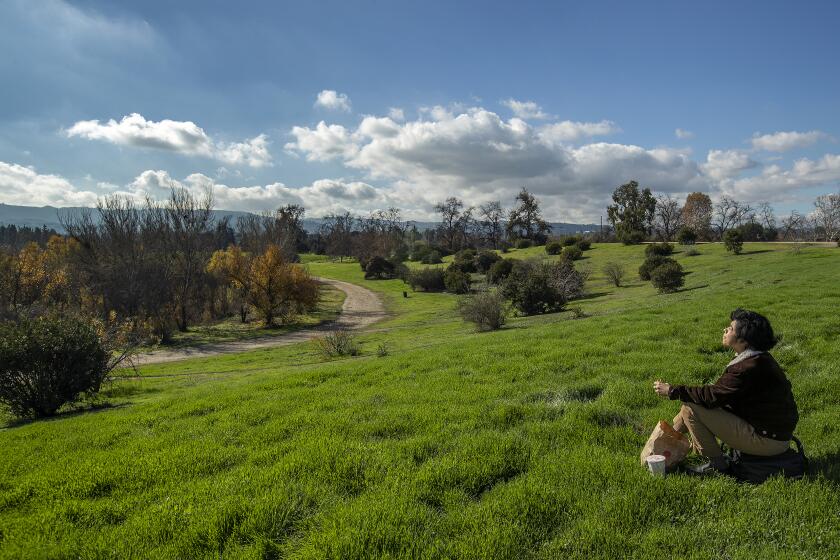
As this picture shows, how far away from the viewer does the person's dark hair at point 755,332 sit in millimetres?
3887

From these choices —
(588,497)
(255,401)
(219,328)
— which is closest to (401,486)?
(588,497)

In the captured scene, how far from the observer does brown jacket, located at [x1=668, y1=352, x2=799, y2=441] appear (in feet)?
12.5

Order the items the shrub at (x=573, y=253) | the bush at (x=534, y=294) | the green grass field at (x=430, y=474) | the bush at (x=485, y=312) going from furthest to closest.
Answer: the shrub at (x=573, y=253) → the bush at (x=534, y=294) → the bush at (x=485, y=312) → the green grass field at (x=430, y=474)

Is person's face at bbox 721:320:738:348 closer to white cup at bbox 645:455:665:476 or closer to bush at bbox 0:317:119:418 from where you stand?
white cup at bbox 645:455:665:476

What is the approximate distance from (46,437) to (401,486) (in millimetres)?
6318

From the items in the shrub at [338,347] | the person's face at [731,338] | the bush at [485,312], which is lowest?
the shrub at [338,347]

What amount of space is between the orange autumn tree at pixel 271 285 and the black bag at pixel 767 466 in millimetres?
36133

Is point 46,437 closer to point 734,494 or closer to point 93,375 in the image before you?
point 93,375

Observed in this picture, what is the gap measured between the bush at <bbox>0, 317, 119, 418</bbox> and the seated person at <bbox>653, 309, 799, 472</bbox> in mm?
11525

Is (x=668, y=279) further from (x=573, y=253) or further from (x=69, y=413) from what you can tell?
(x=69, y=413)

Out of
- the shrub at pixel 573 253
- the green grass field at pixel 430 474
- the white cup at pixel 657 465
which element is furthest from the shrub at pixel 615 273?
the white cup at pixel 657 465

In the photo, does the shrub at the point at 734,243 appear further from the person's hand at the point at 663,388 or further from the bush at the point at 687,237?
the person's hand at the point at 663,388

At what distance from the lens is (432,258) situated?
70250 mm

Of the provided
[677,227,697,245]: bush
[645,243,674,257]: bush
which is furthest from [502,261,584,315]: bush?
[677,227,697,245]: bush
